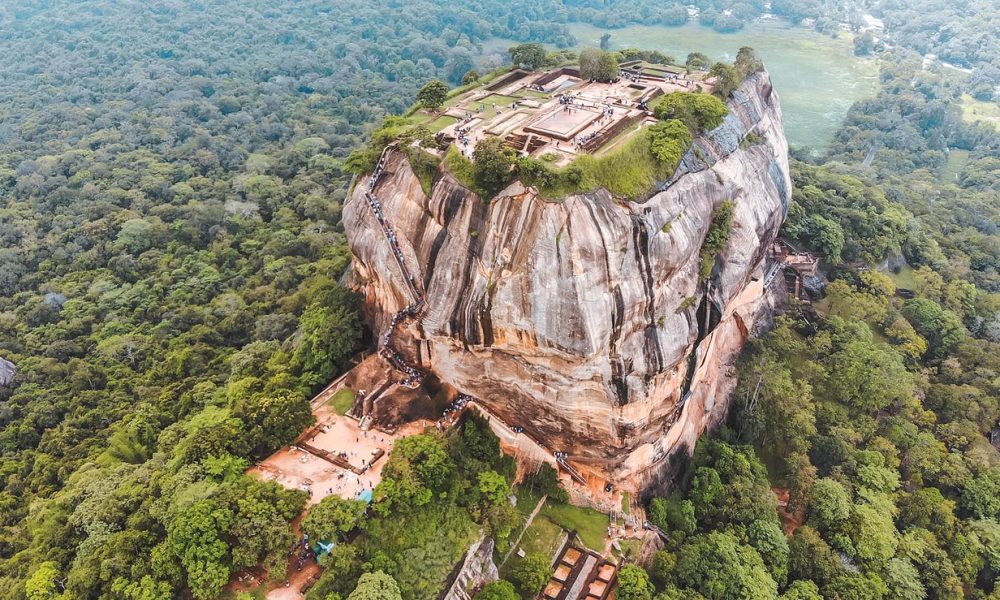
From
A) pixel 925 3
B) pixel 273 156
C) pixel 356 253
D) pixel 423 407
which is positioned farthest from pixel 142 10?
pixel 925 3

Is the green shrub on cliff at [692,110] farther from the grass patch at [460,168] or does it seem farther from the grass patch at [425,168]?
the grass patch at [425,168]

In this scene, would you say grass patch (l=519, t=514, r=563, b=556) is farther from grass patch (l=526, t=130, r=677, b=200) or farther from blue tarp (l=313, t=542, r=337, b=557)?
grass patch (l=526, t=130, r=677, b=200)

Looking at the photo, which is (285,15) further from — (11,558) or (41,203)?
(11,558)

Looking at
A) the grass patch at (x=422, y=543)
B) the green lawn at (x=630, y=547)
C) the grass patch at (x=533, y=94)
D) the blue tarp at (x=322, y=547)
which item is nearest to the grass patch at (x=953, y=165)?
the grass patch at (x=533, y=94)

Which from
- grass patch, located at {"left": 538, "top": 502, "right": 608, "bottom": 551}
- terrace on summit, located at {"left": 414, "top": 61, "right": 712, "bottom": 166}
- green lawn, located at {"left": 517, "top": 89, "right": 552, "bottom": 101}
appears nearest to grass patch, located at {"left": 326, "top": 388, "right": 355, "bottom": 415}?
grass patch, located at {"left": 538, "top": 502, "right": 608, "bottom": 551}

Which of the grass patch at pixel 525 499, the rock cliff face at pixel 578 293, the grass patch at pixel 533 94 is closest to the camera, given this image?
the rock cliff face at pixel 578 293
